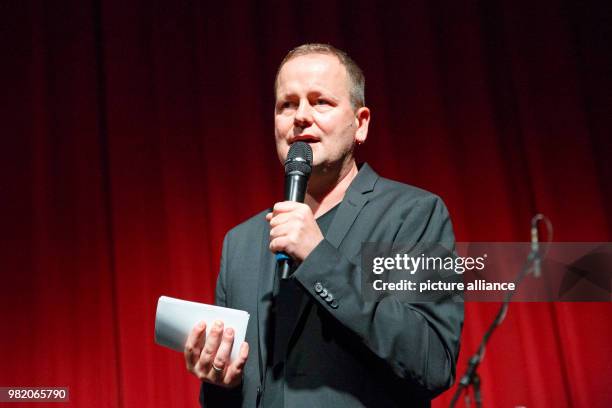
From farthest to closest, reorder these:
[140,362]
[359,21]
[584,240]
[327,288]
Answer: [359,21] → [584,240] → [140,362] → [327,288]

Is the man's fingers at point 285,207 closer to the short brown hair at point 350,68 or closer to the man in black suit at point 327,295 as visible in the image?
the man in black suit at point 327,295

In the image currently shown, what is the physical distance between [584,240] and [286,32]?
5.44ft

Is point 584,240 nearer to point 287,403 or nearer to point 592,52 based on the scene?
point 592,52

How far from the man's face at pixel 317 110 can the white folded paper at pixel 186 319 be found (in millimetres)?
397

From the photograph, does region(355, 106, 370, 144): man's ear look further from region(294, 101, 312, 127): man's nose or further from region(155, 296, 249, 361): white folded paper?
region(155, 296, 249, 361): white folded paper

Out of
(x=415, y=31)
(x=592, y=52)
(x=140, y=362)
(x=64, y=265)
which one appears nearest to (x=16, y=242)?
(x=64, y=265)

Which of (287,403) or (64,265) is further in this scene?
(64,265)

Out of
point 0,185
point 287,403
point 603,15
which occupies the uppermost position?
point 603,15

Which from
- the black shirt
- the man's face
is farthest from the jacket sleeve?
the man's face

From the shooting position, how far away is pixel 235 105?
2717mm

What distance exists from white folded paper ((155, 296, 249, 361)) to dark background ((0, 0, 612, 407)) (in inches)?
52.8

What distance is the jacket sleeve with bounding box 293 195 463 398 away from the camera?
1035 millimetres

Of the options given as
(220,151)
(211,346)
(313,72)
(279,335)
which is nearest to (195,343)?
(211,346)

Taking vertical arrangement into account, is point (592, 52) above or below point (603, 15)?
below
